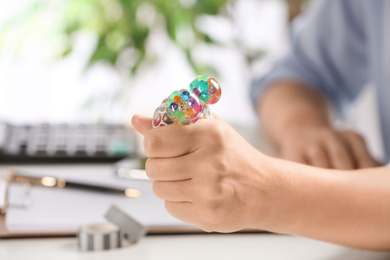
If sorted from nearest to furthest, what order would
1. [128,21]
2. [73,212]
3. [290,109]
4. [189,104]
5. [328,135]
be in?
[189,104] → [73,212] → [328,135] → [290,109] → [128,21]

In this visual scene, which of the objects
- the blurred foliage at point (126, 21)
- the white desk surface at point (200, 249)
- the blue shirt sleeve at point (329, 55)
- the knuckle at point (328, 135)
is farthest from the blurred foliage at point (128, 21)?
the white desk surface at point (200, 249)

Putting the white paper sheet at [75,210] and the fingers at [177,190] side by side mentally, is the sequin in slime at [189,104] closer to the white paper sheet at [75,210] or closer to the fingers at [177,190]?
the fingers at [177,190]

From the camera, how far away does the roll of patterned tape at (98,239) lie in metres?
0.33

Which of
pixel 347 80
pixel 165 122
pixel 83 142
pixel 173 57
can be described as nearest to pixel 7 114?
pixel 173 57

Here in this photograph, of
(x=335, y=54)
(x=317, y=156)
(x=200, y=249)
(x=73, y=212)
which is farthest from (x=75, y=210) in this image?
(x=335, y=54)

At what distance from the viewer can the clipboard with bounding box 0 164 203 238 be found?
0.35 m

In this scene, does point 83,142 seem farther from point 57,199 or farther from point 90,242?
point 90,242

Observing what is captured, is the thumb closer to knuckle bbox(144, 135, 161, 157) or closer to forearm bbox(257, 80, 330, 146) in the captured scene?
knuckle bbox(144, 135, 161, 157)

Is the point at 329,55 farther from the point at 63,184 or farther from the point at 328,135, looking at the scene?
the point at 63,184

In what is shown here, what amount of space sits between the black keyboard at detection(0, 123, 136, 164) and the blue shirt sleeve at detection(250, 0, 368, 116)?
23 centimetres

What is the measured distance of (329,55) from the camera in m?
0.75

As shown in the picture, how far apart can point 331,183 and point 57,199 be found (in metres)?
0.25

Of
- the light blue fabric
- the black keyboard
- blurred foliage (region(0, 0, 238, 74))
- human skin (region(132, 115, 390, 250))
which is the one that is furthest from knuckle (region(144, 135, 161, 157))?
blurred foliage (region(0, 0, 238, 74))

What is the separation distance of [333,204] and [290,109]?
0.34 metres
